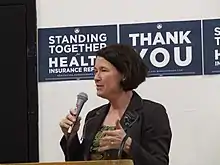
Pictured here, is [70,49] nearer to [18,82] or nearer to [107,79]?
[18,82]

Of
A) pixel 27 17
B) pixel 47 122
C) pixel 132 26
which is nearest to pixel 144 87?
pixel 132 26

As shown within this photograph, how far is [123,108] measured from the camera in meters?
2.02

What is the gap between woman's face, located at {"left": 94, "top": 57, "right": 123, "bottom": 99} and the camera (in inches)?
78.2

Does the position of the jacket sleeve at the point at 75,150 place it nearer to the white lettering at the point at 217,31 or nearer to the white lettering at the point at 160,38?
the white lettering at the point at 160,38

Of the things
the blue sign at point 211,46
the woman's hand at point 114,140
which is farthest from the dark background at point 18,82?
the woman's hand at point 114,140

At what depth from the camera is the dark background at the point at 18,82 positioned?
306 centimetres

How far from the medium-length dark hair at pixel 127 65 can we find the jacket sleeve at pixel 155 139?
13 cm

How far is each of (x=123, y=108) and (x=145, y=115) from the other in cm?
10

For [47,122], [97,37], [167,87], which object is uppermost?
[97,37]

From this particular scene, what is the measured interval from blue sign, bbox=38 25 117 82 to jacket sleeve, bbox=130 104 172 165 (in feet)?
3.57

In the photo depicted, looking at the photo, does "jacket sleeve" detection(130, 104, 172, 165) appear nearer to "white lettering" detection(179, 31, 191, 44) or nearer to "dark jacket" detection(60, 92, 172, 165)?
"dark jacket" detection(60, 92, 172, 165)

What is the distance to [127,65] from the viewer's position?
197 cm

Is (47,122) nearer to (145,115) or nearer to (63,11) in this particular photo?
(63,11)

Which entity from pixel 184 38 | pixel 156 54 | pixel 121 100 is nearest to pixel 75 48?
pixel 156 54
